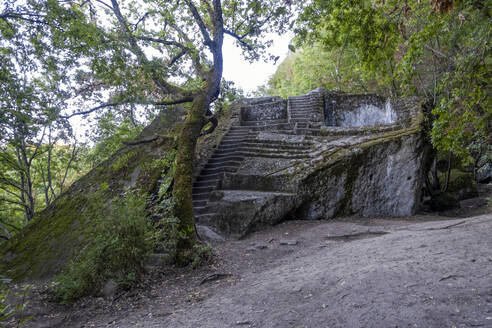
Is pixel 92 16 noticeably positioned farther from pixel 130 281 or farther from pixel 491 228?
pixel 491 228

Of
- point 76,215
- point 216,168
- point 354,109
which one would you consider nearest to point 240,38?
point 216,168

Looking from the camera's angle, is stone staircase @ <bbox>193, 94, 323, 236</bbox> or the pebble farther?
stone staircase @ <bbox>193, 94, 323, 236</bbox>

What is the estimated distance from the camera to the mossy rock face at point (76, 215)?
482cm

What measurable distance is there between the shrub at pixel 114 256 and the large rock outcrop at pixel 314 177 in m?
2.39

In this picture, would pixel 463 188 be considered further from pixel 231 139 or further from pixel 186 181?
pixel 186 181

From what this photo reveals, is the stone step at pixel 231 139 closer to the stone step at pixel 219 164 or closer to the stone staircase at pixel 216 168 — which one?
the stone staircase at pixel 216 168

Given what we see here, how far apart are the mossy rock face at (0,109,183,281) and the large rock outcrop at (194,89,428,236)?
1471mm

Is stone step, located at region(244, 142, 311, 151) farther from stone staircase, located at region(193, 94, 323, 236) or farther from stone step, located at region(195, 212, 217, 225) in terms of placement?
stone step, located at region(195, 212, 217, 225)

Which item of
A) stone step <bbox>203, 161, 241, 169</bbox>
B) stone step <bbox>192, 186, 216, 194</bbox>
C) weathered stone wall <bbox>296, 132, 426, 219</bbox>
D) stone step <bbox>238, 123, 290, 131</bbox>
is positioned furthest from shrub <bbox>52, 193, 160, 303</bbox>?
stone step <bbox>238, 123, 290, 131</bbox>

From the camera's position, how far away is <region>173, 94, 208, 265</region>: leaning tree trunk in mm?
4379

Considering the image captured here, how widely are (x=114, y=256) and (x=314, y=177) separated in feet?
14.9

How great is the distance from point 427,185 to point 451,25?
5.35 metres

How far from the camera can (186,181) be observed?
194 inches

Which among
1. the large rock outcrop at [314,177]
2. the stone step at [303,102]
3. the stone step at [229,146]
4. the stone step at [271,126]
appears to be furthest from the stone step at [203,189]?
the stone step at [303,102]
